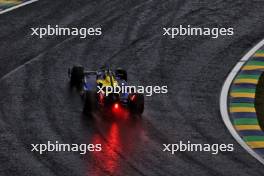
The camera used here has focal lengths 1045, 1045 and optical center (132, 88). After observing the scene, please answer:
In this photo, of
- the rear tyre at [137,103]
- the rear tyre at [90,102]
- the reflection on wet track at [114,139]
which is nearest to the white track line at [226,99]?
the rear tyre at [137,103]

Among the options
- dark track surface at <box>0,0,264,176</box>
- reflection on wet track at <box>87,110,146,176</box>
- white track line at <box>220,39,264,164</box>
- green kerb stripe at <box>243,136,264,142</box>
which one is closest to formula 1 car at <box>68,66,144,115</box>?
reflection on wet track at <box>87,110,146,176</box>

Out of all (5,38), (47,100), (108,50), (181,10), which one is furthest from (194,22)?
(47,100)

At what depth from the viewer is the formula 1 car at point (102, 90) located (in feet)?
92.0

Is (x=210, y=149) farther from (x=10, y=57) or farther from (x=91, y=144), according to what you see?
(x=10, y=57)

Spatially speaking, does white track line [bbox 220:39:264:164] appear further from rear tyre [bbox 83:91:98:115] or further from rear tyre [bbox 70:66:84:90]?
rear tyre [bbox 70:66:84:90]

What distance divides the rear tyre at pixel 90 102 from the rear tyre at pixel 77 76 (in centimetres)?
211

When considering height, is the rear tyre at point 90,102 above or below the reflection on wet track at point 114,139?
above

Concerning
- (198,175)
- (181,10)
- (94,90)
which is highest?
(181,10)

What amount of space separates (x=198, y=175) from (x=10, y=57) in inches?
405

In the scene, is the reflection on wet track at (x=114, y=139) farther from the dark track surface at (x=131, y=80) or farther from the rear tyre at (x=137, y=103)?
the rear tyre at (x=137, y=103)

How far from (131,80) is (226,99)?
3054 millimetres

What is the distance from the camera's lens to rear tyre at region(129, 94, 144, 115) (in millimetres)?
28016

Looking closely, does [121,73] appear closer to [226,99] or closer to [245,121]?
[226,99]

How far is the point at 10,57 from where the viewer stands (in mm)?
32531
